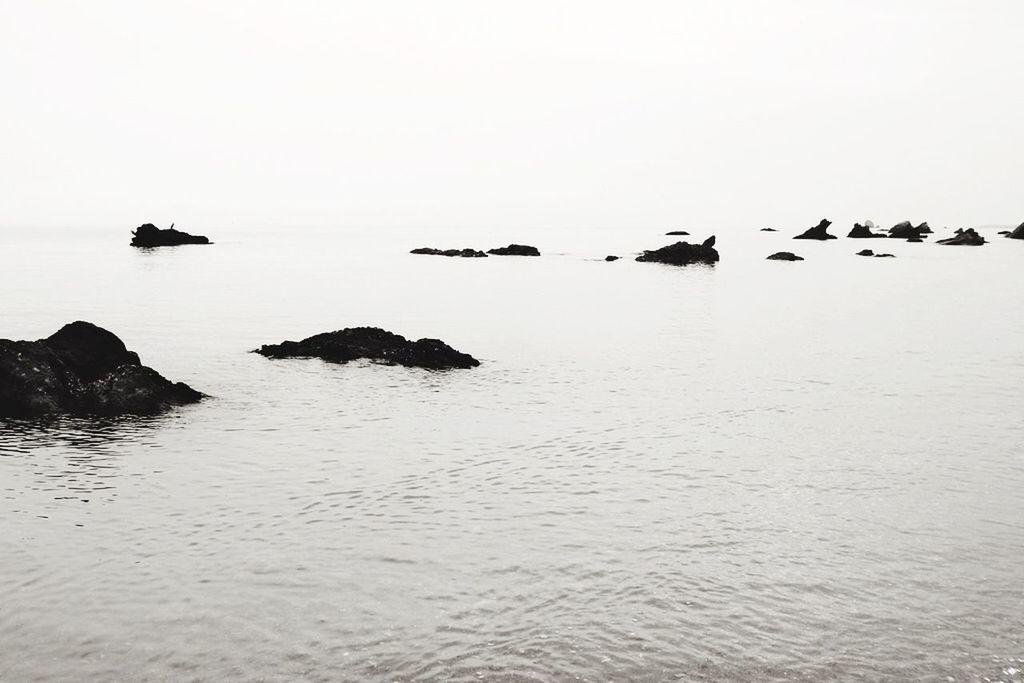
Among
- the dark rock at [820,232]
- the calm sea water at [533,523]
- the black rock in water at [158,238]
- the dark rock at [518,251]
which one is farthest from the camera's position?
the dark rock at [820,232]

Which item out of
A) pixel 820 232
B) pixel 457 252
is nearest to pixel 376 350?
pixel 457 252

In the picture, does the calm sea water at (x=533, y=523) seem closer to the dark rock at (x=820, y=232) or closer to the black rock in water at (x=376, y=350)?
the black rock in water at (x=376, y=350)

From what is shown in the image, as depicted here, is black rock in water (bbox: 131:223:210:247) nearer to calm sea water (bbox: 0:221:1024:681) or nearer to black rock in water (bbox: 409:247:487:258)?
black rock in water (bbox: 409:247:487:258)

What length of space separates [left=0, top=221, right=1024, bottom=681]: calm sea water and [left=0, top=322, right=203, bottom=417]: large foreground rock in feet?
3.51

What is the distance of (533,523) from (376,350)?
16368 mm

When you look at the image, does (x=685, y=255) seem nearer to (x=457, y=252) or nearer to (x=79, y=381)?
(x=457, y=252)

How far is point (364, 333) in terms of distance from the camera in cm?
2817

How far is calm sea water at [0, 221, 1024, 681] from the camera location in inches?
313

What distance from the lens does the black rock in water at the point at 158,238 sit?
12456 centimetres

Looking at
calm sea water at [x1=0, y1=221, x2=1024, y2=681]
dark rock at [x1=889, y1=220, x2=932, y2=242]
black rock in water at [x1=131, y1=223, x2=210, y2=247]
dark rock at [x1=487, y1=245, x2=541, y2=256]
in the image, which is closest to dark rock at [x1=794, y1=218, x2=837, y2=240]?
dark rock at [x1=889, y1=220, x2=932, y2=242]

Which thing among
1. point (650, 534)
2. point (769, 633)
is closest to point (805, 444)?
point (650, 534)

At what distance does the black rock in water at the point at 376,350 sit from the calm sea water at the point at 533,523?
131cm

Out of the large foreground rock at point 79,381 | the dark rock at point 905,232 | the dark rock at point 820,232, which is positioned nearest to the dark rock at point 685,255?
the dark rock at point 820,232

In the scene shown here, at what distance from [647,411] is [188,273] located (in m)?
60.3
